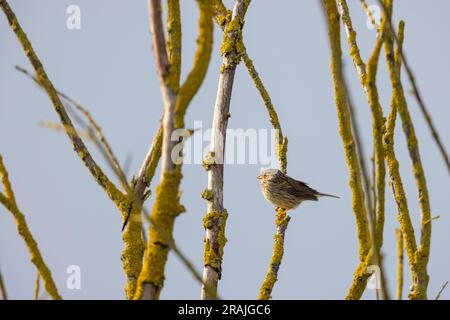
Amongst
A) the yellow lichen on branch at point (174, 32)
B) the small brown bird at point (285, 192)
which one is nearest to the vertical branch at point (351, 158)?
the yellow lichen on branch at point (174, 32)

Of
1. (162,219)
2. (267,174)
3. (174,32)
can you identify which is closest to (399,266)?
(162,219)

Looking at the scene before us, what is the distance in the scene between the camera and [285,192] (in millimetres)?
8859

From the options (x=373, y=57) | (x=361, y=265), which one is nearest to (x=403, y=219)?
(x=361, y=265)

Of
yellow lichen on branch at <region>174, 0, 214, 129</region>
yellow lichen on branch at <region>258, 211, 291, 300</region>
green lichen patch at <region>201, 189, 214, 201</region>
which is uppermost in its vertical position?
yellow lichen on branch at <region>174, 0, 214, 129</region>

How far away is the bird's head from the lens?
357 inches

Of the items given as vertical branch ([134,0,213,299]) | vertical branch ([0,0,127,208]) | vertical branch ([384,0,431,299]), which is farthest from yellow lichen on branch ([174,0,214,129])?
vertical branch ([0,0,127,208])

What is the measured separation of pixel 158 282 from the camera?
204 centimetres

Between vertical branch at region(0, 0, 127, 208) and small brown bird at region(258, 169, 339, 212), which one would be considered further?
small brown bird at region(258, 169, 339, 212)

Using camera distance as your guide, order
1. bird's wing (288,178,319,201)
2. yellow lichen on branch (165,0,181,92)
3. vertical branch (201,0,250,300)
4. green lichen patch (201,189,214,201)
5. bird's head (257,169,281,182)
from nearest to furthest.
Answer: yellow lichen on branch (165,0,181,92), vertical branch (201,0,250,300), green lichen patch (201,189,214,201), bird's wing (288,178,319,201), bird's head (257,169,281,182)

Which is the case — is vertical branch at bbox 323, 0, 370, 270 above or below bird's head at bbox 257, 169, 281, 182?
below

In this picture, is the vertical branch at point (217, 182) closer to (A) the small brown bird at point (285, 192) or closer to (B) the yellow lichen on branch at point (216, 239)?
(B) the yellow lichen on branch at point (216, 239)

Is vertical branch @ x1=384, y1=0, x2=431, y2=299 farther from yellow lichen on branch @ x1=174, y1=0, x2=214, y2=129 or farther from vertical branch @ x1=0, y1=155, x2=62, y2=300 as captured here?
vertical branch @ x1=0, y1=155, x2=62, y2=300
